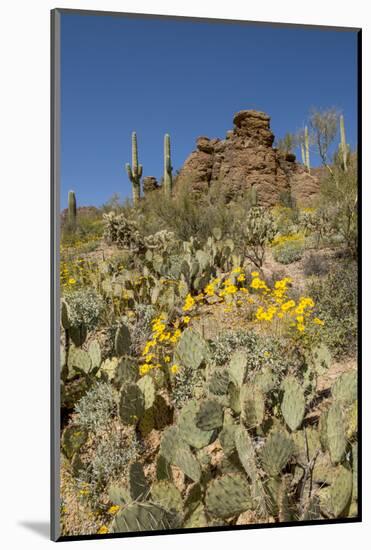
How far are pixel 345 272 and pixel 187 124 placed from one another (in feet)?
3.92

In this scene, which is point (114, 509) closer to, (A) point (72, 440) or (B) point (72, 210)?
(A) point (72, 440)

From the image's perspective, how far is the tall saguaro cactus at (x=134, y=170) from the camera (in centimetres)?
398

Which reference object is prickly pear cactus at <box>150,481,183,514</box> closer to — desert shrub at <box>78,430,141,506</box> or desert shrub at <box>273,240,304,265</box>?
desert shrub at <box>78,430,141,506</box>

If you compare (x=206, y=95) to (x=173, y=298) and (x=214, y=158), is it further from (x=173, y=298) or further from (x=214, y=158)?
(x=173, y=298)

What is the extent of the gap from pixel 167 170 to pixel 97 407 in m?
1.31

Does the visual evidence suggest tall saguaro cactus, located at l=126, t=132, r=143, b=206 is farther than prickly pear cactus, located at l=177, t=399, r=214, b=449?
Yes

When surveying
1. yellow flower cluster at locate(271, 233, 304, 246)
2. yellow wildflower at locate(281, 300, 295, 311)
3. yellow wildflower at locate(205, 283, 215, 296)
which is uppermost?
yellow flower cluster at locate(271, 233, 304, 246)

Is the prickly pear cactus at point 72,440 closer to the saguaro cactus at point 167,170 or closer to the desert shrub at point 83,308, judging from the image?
the desert shrub at point 83,308

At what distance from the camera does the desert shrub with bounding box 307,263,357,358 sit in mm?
4199

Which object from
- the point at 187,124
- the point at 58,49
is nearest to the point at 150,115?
the point at 187,124

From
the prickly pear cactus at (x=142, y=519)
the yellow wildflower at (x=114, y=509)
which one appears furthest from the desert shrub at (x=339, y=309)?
the yellow wildflower at (x=114, y=509)

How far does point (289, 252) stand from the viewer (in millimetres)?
4254

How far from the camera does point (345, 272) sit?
425 centimetres

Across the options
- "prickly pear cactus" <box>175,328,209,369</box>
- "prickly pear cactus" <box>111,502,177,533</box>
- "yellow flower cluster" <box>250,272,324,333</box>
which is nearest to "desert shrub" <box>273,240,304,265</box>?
"yellow flower cluster" <box>250,272,324,333</box>
